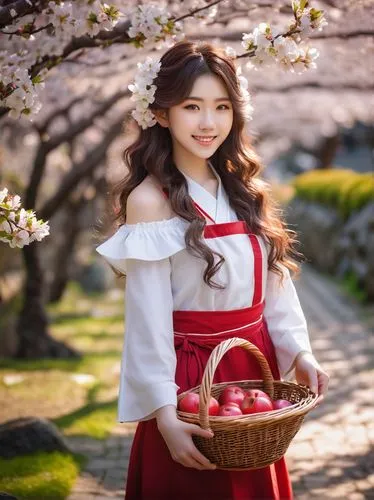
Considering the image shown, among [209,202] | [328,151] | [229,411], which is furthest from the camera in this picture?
[328,151]

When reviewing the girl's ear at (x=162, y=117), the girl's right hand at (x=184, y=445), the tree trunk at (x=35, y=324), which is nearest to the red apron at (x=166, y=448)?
the girl's right hand at (x=184, y=445)

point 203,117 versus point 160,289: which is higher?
point 203,117

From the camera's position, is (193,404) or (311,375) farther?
(311,375)

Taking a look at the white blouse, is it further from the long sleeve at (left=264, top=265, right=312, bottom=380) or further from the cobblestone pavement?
the cobblestone pavement

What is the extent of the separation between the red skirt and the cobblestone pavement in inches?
49.6

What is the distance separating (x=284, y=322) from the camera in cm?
275

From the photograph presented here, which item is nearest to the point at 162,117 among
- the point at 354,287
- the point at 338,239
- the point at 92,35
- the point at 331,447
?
the point at 92,35

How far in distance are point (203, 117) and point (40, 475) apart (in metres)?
2.16

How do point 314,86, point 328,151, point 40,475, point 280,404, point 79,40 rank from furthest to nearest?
point 328,151 < point 314,86 < point 40,475 < point 79,40 < point 280,404

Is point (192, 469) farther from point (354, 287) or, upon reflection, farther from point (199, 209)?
point (354, 287)

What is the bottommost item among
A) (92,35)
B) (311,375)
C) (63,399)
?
(63,399)

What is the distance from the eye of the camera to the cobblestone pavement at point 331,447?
12.6ft

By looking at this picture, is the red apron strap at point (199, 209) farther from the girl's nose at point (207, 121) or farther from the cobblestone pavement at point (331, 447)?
the cobblestone pavement at point (331, 447)

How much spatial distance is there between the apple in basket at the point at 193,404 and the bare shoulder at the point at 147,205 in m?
0.59
